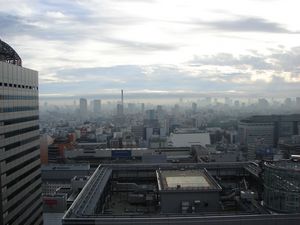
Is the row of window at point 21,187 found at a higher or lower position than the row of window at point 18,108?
lower

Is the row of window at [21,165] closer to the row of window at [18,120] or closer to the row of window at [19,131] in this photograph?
the row of window at [19,131]

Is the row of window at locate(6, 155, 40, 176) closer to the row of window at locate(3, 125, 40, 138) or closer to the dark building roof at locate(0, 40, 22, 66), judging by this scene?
the row of window at locate(3, 125, 40, 138)

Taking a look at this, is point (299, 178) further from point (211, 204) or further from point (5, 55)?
point (5, 55)

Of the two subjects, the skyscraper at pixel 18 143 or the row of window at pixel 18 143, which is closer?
the skyscraper at pixel 18 143

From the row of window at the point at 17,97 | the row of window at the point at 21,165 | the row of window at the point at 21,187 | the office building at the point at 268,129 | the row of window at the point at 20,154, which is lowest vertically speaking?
the office building at the point at 268,129

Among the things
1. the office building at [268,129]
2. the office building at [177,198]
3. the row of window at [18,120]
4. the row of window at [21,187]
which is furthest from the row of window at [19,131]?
the office building at [268,129]

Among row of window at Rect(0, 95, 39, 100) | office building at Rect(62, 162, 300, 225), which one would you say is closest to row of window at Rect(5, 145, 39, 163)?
row of window at Rect(0, 95, 39, 100)

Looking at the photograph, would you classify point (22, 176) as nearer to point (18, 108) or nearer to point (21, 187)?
point (21, 187)

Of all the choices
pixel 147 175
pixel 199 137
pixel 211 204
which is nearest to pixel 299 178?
pixel 211 204

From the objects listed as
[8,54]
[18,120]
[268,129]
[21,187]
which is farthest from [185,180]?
[268,129]
